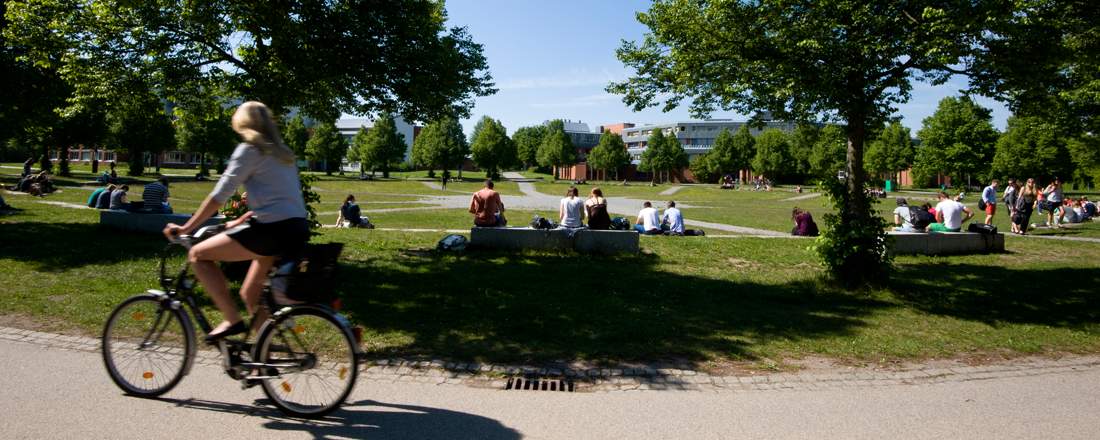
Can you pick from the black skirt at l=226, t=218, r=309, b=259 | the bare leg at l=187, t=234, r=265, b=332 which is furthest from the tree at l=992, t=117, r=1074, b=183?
the bare leg at l=187, t=234, r=265, b=332

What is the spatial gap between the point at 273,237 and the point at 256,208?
0.71 ft

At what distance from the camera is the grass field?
6.57m

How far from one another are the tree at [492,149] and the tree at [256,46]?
257 feet

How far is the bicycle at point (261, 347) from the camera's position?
4227mm

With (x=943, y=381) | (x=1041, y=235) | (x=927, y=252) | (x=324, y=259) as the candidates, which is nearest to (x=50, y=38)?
(x=324, y=259)

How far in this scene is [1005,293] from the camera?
409 inches

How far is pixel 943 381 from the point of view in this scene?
5715mm

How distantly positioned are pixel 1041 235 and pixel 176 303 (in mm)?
22702

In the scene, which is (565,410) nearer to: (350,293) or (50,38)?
(350,293)

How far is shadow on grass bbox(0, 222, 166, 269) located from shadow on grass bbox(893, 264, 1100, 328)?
1152cm

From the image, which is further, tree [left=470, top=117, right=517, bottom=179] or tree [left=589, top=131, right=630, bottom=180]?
tree [left=589, top=131, right=630, bottom=180]

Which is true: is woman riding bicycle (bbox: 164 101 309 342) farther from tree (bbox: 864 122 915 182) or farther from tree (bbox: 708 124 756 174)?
tree (bbox: 708 124 756 174)

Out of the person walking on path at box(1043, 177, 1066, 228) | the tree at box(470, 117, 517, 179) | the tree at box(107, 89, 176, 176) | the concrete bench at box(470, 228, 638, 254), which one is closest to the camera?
the concrete bench at box(470, 228, 638, 254)

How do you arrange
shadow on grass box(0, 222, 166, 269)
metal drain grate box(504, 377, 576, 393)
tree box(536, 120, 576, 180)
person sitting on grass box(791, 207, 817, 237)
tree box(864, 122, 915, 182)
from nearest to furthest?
metal drain grate box(504, 377, 576, 393) < shadow on grass box(0, 222, 166, 269) < person sitting on grass box(791, 207, 817, 237) < tree box(864, 122, 915, 182) < tree box(536, 120, 576, 180)
